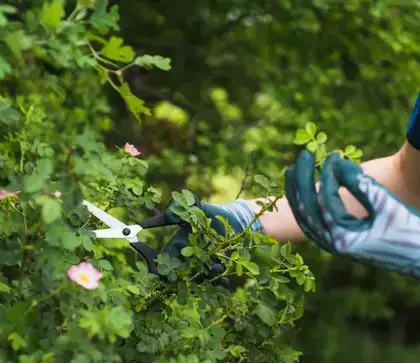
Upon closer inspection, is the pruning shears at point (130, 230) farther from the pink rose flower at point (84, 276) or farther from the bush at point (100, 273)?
the pink rose flower at point (84, 276)

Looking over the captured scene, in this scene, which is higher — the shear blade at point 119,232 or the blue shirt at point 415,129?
the blue shirt at point 415,129

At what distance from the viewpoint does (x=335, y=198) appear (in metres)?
1.45

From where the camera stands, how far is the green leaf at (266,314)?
1.50 meters

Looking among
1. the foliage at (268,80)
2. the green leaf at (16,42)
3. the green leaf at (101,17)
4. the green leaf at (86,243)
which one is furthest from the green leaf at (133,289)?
the foliage at (268,80)

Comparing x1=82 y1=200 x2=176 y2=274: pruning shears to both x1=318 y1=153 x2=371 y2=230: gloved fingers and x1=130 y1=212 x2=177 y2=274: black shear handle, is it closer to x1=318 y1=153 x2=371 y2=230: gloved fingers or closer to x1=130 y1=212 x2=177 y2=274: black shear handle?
x1=130 y1=212 x2=177 y2=274: black shear handle

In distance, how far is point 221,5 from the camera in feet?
10.5

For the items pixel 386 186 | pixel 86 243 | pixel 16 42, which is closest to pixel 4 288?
pixel 86 243

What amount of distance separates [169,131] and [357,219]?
2148mm

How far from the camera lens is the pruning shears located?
159 cm

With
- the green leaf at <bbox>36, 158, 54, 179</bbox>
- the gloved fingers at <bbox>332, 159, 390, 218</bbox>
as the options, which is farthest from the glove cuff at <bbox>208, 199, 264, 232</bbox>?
the green leaf at <bbox>36, 158, 54, 179</bbox>

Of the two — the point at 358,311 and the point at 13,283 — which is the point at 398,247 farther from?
the point at 358,311

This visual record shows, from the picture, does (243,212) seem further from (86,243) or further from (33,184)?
(33,184)

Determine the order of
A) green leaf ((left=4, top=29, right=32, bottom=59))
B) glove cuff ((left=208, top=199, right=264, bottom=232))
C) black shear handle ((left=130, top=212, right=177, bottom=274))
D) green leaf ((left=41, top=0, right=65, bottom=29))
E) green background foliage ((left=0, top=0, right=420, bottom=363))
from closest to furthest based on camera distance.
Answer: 1. green background foliage ((left=0, top=0, right=420, bottom=363))
2. green leaf ((left=4, top=29, right=32, bottom=59))
3. green leaf ((left=41, top=0, right=65, bottom=29))
4. black shear handle ((left=130, top=212, right=177, bottom=274))
5. glove cuff ((left=208, top=199, right=264, bottom=232))

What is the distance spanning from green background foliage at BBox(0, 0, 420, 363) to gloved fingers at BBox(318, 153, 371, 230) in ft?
0.37
